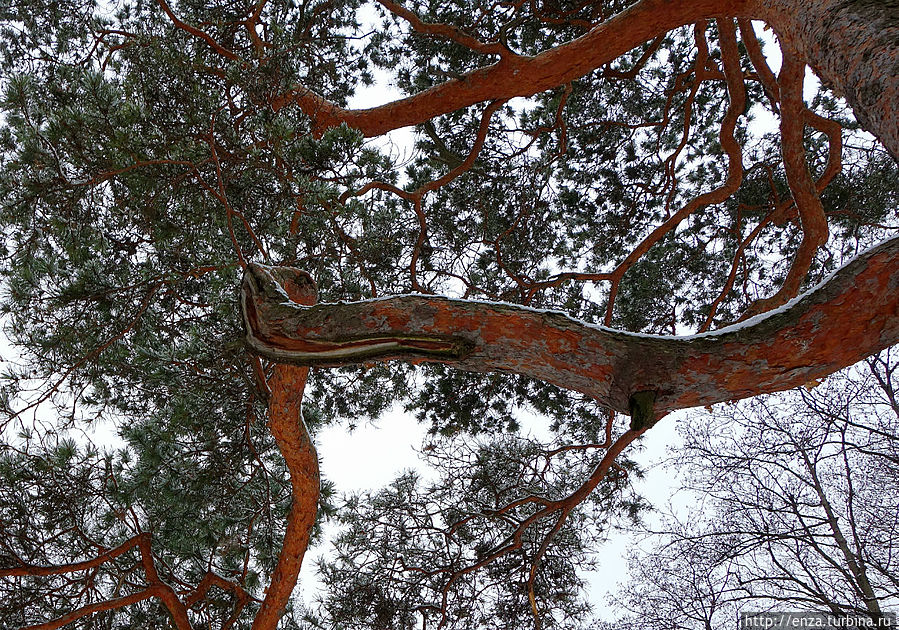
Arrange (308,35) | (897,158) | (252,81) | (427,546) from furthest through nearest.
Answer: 1. (308,35)
2. (427,546)
3. (252,81)
4. (897,158)

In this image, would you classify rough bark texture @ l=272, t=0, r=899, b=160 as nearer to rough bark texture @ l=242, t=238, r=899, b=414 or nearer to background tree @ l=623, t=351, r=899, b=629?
rough bark texture @ l=242, t=238, r=899, b=414

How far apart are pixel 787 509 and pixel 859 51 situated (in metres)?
3.22

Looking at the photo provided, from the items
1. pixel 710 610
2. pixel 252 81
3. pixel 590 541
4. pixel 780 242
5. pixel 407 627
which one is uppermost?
pixel 780 242

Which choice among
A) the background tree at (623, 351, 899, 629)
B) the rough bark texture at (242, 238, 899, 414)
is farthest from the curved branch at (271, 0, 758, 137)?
the background tree at (623, 351, 899, 629)

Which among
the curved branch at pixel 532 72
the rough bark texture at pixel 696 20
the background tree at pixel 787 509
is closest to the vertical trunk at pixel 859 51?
the rough bark texture at pixel 696 20

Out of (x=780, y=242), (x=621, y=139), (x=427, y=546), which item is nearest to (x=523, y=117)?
(x=621, y=139)

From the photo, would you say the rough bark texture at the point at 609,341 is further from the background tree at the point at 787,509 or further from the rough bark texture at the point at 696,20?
the background tree at the point at 787,509

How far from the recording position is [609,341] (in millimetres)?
1479

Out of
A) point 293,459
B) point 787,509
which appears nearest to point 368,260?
point 293,459

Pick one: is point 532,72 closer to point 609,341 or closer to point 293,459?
point 609,341

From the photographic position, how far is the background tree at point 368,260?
204 cm

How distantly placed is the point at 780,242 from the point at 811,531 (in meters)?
1.95

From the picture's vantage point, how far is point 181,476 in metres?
2.81

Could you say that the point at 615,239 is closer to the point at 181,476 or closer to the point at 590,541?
the point at 590,541
